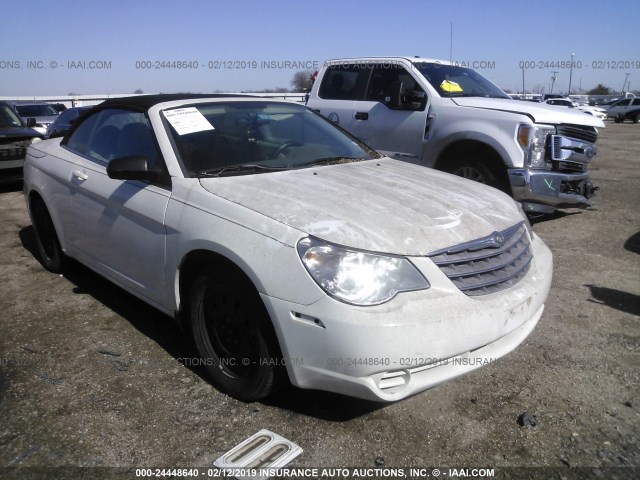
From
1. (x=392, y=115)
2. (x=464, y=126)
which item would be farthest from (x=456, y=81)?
(x=464, y=126)

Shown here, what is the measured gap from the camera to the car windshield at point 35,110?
19.1 m

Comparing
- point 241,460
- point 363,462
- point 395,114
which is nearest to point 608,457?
point 363,462

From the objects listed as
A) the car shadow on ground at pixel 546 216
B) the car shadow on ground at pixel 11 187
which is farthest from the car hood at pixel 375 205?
the car shadow on ground at pixel 11 187

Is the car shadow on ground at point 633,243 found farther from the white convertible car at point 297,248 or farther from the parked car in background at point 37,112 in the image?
the parked car in background at point 37,112

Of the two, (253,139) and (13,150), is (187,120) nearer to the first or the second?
(253,139)

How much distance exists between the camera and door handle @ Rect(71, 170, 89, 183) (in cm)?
388

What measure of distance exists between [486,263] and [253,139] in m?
1.76

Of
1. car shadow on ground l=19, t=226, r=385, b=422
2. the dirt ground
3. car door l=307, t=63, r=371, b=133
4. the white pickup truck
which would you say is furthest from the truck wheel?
car shadow on ground l=19, t=226, r=385, b=422

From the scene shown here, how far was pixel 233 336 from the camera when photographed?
286 cm

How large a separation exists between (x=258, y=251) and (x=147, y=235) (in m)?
1.00

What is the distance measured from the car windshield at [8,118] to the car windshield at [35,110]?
9908 millimetres

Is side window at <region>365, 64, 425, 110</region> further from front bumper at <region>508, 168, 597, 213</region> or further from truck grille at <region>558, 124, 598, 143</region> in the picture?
truck grille at <region>558, 124, 598, 143</region>

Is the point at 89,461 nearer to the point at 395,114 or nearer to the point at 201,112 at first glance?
the point at 201,112

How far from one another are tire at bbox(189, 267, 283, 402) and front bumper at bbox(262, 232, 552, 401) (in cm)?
14
